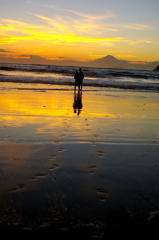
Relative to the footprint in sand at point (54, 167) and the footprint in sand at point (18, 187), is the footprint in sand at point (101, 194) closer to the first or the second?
the footprint in sand at point (54, 167)

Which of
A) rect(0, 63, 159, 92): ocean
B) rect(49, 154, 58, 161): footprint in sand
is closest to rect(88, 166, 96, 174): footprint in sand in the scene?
rect(49, 154, 58, 161): footprint in sand

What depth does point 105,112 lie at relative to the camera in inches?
440

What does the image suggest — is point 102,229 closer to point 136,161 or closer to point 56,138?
point 136,161

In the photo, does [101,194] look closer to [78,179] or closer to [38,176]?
[78,179]

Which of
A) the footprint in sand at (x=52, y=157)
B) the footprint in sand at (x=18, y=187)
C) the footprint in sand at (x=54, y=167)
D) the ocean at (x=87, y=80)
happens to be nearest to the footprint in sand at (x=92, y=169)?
the footprint in sand at (x=54, y=167)

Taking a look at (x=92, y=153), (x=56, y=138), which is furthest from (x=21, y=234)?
(x=56, y=138)

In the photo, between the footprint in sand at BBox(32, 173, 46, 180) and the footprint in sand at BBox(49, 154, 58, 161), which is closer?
the footprint in sand at BBox(32, 173, 46, 180)

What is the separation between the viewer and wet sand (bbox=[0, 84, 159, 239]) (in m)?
2.83

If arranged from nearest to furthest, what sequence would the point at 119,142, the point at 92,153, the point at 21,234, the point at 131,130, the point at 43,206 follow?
the point at 21,234 → the point at 43,206 → the point at 92,153 → the point at 119,142 → the point at 131,130

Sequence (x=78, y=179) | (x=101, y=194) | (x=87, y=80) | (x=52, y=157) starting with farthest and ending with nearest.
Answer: (x=87, y=80), (x=52, y=157), (x=78, y=179), (x=101, y=194)

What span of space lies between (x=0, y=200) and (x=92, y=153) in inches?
102

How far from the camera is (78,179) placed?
404cm

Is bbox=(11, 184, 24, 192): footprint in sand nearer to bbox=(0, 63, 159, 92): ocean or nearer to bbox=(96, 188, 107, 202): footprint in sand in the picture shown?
bbox=(96, 188, 107, 202): footprint in sand

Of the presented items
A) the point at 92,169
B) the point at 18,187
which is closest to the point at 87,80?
the point at 92,169
